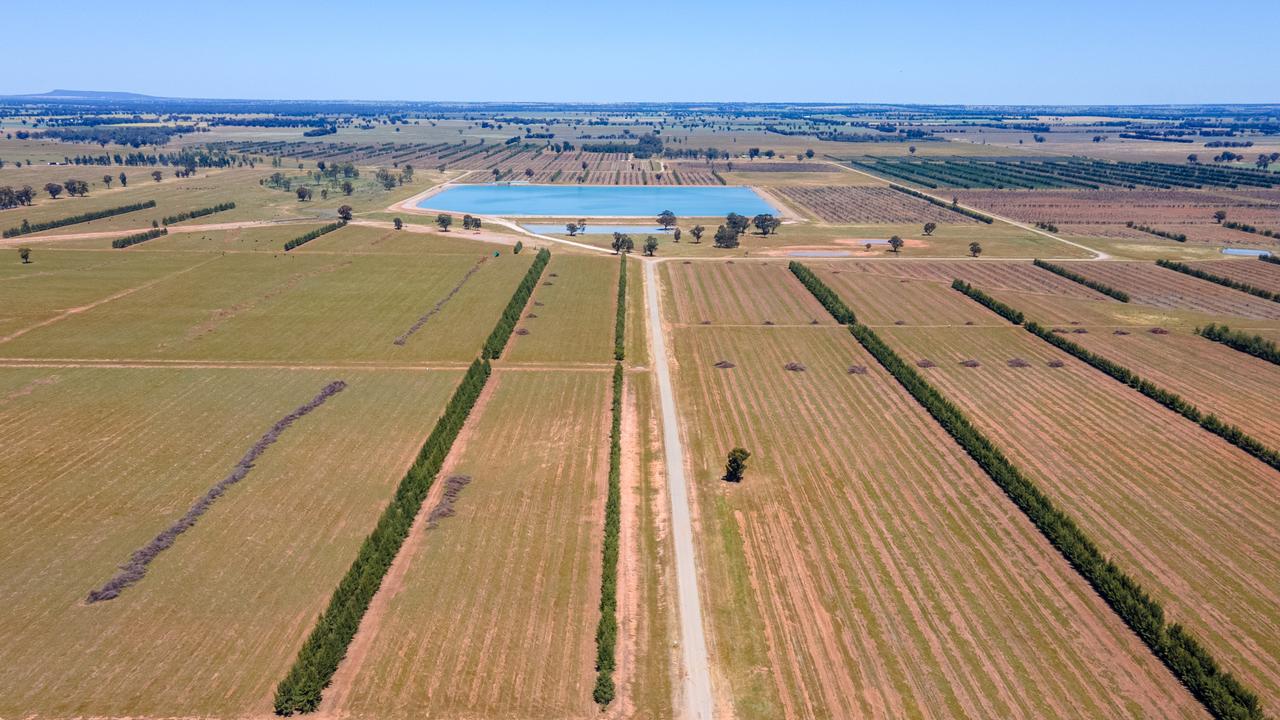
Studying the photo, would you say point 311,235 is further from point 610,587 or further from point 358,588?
point 610,587

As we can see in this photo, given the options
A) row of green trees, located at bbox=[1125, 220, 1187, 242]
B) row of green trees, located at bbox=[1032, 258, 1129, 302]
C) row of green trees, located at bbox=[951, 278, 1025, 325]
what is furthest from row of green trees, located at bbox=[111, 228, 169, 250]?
row of green trees, located at bbox=[1125, 220, 1187, 242]

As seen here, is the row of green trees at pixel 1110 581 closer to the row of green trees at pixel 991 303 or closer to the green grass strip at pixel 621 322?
the green grass strip at pixel 621 322

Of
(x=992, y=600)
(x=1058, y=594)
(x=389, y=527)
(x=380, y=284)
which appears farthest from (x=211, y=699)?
(x=380, y=284)

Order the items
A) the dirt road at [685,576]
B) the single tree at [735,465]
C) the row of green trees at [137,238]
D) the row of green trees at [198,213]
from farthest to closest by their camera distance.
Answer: the row of green trees at [198,213] → the row of green trees at [137,238] → the single tree at [735,465] → the dirt road at [685,576]

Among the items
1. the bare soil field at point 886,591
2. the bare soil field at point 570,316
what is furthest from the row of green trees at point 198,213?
the bare soil field at point 886,591

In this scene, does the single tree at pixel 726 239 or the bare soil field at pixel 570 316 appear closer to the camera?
the bare soil field at pixel 570 316

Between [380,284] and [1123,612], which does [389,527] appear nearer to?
[1123,612]

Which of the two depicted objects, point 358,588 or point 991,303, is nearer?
point 358,588

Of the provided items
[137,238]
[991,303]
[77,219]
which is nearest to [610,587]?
[991,303]
